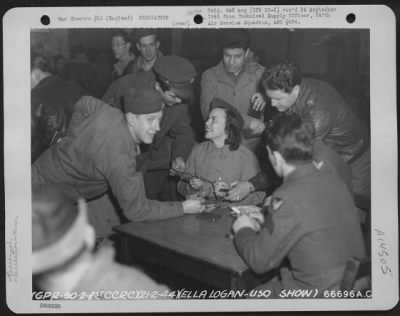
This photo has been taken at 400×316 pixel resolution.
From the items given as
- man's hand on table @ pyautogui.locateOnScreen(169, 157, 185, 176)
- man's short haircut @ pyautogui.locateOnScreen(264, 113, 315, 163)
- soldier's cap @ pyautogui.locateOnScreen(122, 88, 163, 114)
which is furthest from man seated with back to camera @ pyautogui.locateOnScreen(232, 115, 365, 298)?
soldier's cap @ pyautogui.locateOnScreen(122, 88, 163, 114)

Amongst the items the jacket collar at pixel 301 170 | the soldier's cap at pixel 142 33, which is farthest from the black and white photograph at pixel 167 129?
the jacket collar at pixel 301 170

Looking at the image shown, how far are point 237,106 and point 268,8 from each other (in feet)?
0.90

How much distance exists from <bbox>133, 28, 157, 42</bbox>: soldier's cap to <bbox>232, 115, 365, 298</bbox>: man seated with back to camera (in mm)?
409

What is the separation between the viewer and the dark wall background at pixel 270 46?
4.15 ft

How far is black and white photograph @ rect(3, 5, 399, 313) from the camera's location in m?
1.26

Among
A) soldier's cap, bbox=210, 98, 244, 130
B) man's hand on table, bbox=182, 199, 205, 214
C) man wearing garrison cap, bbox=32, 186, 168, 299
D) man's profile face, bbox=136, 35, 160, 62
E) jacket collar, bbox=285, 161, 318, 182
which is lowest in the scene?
man wearing garrison cap, bbox=32, 186, 168, 299

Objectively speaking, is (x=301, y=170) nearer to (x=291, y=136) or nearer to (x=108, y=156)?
(x=291, y=136)

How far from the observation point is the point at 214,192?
4.18ft

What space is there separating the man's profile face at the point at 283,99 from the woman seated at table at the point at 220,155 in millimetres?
100

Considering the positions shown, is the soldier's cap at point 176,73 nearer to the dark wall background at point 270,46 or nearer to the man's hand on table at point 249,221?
the dark wall background at point 270,46

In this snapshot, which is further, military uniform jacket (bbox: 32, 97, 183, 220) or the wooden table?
military uniform jacket (bbox: 32, 97, 183, 220)

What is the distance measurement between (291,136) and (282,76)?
0.18 m

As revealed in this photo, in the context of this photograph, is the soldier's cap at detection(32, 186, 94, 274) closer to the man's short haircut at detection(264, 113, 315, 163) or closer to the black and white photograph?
the black and white photograph

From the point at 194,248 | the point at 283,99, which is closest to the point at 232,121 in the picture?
the point at 283,99
